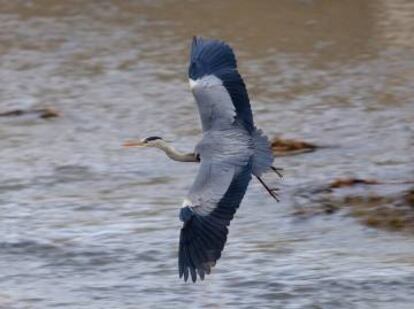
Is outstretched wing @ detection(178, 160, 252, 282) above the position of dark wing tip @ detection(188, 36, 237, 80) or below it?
below

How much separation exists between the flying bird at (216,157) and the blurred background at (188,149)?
2.06 feet

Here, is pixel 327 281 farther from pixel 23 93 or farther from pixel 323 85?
pixel 23 93

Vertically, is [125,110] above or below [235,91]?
below

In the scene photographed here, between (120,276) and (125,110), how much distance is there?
10.3 feet

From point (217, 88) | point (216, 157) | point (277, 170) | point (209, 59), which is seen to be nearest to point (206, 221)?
point (216, 157)

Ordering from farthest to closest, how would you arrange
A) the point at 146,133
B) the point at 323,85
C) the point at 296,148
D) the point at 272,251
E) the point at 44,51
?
1. the point at 44,51
2. the point at 323,85
3. the point at 146,133
4. the point at 296,148
5. the point at 272,251

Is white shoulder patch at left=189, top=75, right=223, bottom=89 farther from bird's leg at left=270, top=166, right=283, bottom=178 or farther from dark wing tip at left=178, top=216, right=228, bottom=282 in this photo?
dark wing tip at left=178, top=216, right=228, bottom=282

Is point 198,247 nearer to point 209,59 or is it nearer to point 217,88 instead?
point 217,88

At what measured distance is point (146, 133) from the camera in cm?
962

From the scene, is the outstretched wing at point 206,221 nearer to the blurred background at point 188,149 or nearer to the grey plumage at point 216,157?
the grey plumage at point 216,157

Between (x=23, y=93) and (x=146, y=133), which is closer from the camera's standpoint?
(x=146, y=133)

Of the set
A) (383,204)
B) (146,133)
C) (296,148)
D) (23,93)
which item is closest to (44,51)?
→ (23,93)

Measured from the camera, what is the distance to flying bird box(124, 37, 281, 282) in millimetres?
6105

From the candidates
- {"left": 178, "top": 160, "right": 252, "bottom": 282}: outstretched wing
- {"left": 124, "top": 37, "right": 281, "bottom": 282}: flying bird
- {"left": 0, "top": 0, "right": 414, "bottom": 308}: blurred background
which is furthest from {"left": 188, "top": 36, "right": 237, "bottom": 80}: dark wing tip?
{"left": 0, "top": 0, "right": 414, "bottom": 308}: blurred background
